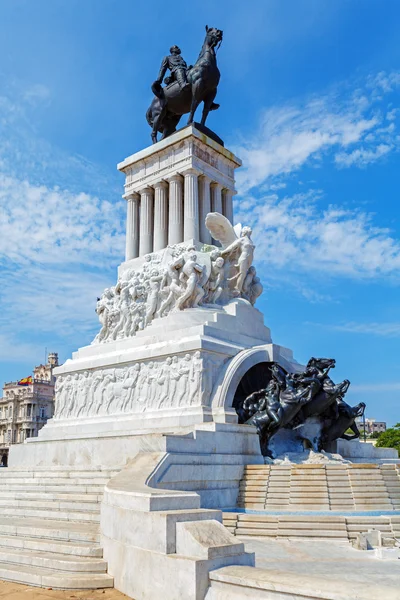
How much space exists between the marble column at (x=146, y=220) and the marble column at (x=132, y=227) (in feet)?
1.70

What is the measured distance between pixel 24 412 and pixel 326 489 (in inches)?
2591

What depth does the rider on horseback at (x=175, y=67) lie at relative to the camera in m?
26.9

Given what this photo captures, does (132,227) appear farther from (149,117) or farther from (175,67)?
(175,67)

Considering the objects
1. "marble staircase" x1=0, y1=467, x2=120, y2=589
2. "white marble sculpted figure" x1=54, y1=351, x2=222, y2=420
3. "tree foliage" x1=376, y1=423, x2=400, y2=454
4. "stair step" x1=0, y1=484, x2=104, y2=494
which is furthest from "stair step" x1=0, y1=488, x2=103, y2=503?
"tree foliage" x1=376, y1=423, x2=400, y2=454

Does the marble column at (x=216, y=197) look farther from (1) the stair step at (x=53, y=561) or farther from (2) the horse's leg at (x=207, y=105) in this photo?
(1) the stair step at (x=53, y=561)

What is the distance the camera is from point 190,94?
1055 inches

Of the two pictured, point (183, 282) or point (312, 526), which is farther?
point (183, 282)

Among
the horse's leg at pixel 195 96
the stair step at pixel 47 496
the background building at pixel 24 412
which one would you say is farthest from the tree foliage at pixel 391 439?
the stair step at pixel 47 496

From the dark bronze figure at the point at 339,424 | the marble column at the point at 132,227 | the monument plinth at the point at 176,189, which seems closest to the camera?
the dark bronze figure at the point at 339,424

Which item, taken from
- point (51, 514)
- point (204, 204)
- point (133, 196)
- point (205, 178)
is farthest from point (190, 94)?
point (51, 514)

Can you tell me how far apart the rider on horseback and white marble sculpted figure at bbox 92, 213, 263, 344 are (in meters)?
7.97

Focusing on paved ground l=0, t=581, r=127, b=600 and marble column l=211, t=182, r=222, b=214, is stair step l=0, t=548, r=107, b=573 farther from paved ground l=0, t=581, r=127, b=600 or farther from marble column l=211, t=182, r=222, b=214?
marble column l=211, t=182, r=222, b=214

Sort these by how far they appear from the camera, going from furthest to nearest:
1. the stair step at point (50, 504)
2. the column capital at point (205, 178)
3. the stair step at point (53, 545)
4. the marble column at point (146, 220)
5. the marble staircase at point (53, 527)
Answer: the marble column at point (146, 220) → the column capital at point (205, 178) → the stair step at point (50, 504) → the stair step at point (53, 545) → the marble staircase at point (53, 527)

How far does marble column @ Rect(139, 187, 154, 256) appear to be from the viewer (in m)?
25.3
